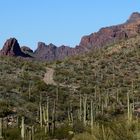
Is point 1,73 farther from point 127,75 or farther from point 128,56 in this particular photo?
point 128,56

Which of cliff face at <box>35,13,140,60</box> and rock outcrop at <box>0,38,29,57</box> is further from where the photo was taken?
cliff face at <box>35,13,140,60</box>

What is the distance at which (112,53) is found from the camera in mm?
67875

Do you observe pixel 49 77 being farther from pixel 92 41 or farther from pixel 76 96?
pixel 92 41

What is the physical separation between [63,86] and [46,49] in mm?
113398

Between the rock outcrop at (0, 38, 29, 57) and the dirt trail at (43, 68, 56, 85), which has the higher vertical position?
the rock outcrop at (0, 38, 29, 57)

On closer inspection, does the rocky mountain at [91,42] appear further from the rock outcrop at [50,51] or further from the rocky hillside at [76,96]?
the rocky hillside at [76,96]

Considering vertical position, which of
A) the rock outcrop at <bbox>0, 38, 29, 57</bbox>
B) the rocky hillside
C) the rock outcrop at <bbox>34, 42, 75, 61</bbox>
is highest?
the rock outcrop at <bbox>34, 42, 75, 61</bbox>

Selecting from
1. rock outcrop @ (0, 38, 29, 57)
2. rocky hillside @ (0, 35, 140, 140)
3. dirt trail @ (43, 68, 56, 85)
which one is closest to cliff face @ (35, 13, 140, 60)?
rock outcrop @ (0, 38, 29, 57)

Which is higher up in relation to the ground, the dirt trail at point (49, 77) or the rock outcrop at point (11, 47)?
the rock outcrop at point (11, 47)

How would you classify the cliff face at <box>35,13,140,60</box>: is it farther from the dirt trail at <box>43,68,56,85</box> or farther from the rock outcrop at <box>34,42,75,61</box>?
the dirt trail at <box>43,68,56,85</box>

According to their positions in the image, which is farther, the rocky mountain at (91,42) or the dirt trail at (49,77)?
the rocky mountain at (91,42)

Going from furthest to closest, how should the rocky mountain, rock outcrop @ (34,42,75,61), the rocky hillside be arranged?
1. rock outcrop @ (34,42,75,61)
2. the rocky mountain
3. the rocky hillside

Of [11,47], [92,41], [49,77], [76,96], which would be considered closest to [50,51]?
[92,41]

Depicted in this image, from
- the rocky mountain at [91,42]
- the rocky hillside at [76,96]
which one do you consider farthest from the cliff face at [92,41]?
the rocky hillside at [76,96]
